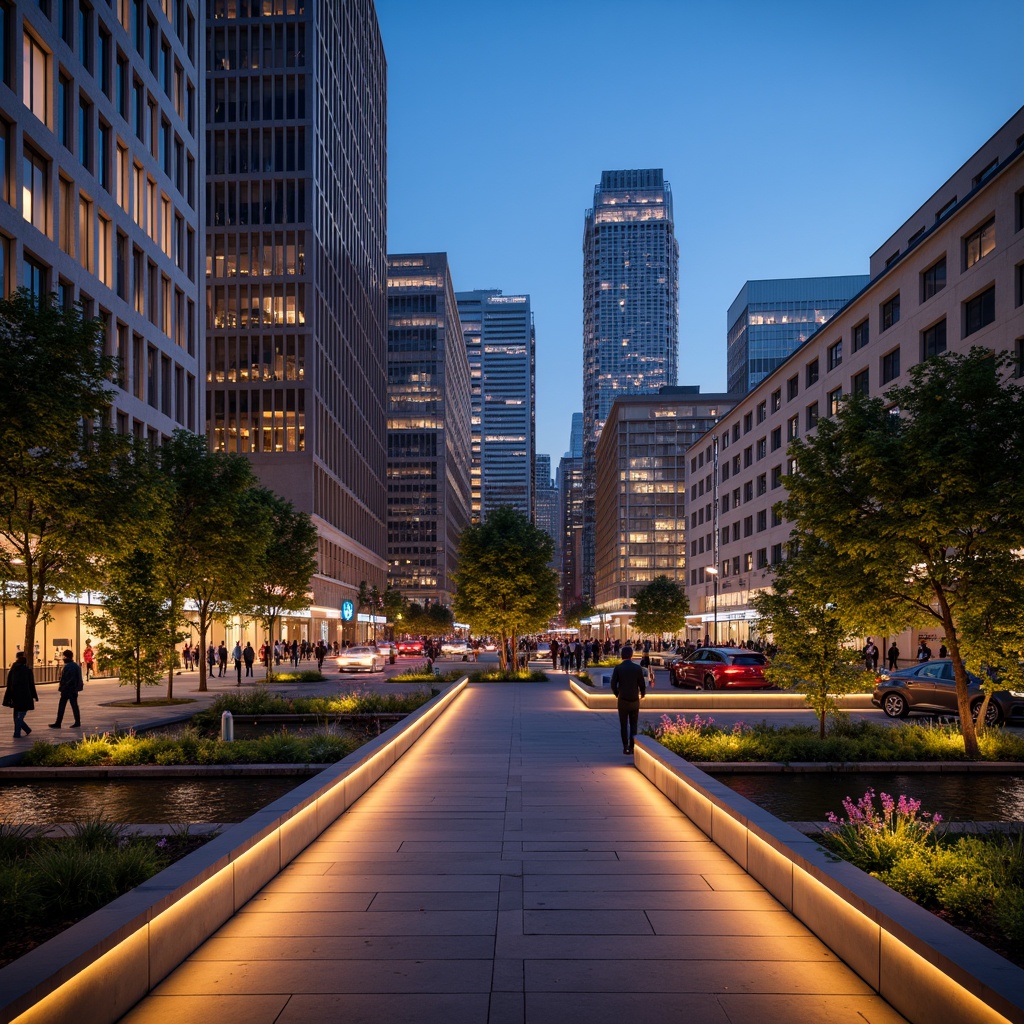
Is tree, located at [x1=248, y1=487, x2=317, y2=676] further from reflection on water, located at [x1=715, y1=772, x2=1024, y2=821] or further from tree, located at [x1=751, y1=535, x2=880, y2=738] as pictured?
reflection on water, located at [x1=715, y1=772, x2=1024, y2=821]

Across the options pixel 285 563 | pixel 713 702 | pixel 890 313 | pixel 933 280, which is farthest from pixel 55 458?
pixel 890 313

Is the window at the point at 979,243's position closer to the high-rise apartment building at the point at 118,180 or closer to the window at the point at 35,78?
the high-rise apartment building at the point at 118,180

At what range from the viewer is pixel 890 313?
155 ft

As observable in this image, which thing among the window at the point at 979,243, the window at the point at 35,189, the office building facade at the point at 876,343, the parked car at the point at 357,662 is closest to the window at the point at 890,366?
the office building facade at the point at 876,343

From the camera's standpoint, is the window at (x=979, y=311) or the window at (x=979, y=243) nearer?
the window at (x=979, y=311)

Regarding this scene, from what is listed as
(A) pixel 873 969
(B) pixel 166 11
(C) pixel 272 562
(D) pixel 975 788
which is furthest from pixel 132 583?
(B) pixel 166 11

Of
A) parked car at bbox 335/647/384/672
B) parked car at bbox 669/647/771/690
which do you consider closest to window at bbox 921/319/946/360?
parked car at bbox 669/647/771/690

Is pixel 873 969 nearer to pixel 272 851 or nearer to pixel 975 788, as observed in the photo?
pixel 272 851

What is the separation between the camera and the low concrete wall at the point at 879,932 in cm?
418

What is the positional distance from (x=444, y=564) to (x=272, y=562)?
12883cm

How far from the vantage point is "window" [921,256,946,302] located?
1622 inches

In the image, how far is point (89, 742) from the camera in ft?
48.2

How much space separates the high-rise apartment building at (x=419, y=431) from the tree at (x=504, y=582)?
417 ft

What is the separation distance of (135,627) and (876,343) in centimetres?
3936
